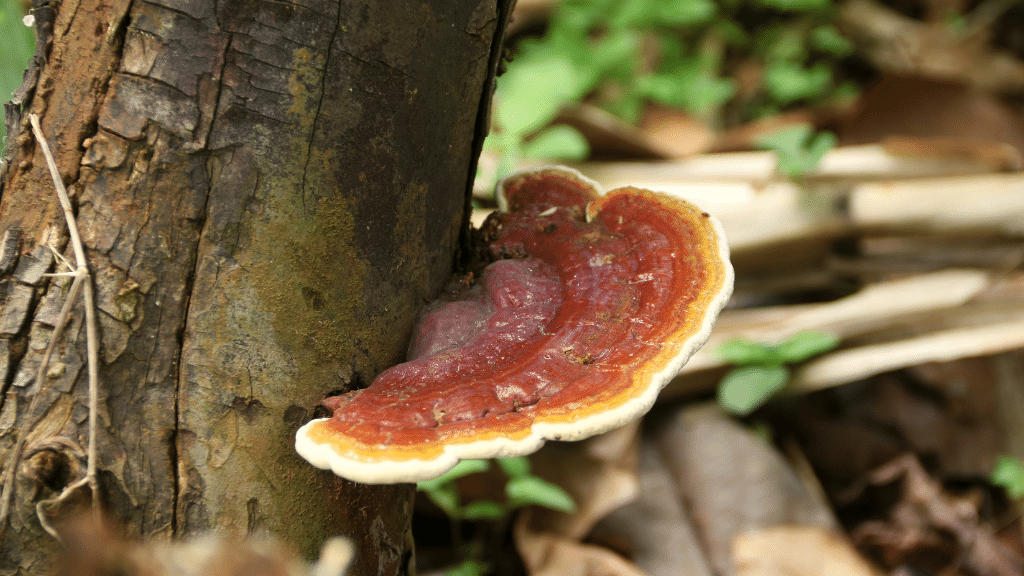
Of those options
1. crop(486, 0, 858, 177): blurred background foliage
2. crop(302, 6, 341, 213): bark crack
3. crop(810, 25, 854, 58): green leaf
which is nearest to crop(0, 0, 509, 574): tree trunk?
crop(302, 6, 341, 213): bark crack

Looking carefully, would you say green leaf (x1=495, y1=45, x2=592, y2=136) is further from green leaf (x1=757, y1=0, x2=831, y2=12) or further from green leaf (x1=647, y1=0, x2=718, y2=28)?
green leaf (x1=757, y1=0, x2=831, y2=12)

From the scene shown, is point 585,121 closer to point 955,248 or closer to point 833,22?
point 955,248

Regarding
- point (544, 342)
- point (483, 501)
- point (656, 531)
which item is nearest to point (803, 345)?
point (656, 531)

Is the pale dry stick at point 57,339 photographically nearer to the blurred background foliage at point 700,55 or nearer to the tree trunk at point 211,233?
the tree trunk at point 211,233

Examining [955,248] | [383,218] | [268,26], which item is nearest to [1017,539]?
[955,248]

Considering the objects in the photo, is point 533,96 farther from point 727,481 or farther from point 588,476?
point 727,481

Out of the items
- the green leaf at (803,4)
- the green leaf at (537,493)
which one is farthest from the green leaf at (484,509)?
the green leaf at (803,4)
